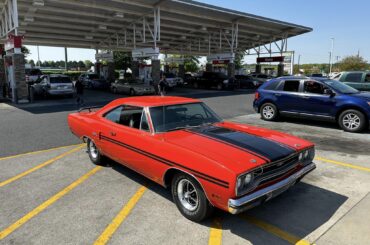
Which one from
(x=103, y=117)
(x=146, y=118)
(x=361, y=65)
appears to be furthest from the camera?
(x=361, y=65)

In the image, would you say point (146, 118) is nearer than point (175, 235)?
No

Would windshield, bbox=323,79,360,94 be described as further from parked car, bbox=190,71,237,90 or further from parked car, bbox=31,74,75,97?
parked car, bbox=190,71,237,90

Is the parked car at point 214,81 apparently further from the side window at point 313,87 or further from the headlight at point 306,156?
the headlight at point 306,156

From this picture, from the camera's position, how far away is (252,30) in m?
35.6

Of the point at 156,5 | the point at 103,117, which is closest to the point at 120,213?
the point at 103,117

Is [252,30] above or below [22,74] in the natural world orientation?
above

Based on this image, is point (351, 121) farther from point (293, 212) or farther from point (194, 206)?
point (194, 206)

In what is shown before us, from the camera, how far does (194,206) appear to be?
392cm

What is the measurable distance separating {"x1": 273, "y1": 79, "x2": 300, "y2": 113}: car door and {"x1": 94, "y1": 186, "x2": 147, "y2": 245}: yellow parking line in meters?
7.36

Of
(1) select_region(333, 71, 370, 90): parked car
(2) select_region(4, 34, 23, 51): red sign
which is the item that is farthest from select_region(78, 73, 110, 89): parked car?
(1) select_region(333, 71, 370, 90): parked car

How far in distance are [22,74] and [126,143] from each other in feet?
55.9

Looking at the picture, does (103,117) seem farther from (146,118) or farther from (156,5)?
(156,5)

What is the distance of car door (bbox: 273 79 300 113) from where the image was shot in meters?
10.5

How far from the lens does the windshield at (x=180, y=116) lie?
15.3ft
